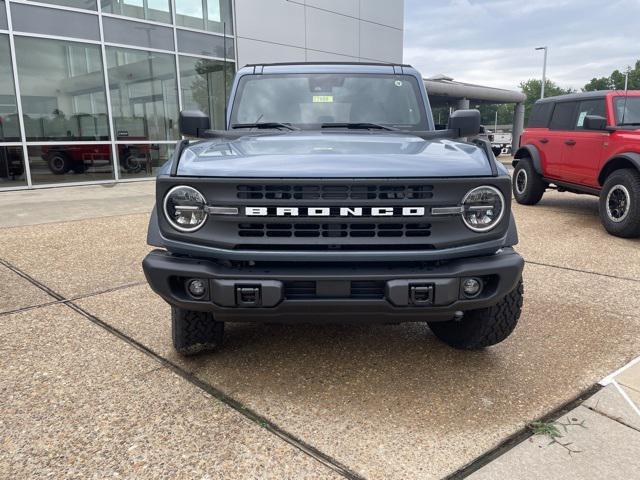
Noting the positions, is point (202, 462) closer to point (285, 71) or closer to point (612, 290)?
point (285, 71)

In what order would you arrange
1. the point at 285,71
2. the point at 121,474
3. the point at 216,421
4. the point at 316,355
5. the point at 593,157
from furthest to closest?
the point at 593,157 < the point at 285,71 < the point at 316,355 < the point at 216,421 < the point at 121,474

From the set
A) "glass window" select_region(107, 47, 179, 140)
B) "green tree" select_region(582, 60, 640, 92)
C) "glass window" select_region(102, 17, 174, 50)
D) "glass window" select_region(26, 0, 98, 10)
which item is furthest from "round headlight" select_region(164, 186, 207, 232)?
"green tree" select_region(582, 60, 640, 92)

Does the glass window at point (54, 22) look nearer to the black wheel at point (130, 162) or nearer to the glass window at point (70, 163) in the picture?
the glass window at point (70, 163)

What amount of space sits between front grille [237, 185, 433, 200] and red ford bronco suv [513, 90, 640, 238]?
5089 millimetres

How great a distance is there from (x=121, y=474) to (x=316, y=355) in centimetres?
132

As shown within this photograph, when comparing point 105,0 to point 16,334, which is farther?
point 105,0

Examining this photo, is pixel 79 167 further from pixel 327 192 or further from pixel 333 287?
pixel 333 287

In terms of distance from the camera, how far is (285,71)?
3.90 m

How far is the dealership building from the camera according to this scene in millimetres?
10773

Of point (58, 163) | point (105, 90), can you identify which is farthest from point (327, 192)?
point (105, 90)

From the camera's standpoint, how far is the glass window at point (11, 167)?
34.7 feet

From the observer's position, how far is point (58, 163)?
11.4 meters

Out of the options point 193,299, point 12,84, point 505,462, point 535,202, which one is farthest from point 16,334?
point 12,84

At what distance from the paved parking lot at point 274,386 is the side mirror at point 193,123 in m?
1.37
